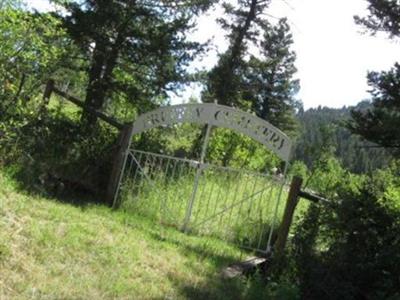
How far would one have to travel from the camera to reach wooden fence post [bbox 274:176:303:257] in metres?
8.88

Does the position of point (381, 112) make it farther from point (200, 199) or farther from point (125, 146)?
point (125, 146)

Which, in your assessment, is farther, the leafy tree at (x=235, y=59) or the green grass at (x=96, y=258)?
the leafy tree at (x=235, y=59)

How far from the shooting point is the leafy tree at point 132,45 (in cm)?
1221

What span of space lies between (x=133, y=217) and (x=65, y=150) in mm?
2216

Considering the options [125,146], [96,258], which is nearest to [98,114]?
[125,146]

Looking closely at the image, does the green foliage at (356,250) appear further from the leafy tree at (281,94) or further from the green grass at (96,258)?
the leafy tree at (281,94)

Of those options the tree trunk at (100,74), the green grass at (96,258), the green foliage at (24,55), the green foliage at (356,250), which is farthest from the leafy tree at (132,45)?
the green foliage at (356,250)

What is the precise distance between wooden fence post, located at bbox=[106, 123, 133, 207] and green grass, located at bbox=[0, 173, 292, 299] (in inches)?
Answer: 52.9

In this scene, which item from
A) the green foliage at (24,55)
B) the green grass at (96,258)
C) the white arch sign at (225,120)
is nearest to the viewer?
the green grass at (96,258)

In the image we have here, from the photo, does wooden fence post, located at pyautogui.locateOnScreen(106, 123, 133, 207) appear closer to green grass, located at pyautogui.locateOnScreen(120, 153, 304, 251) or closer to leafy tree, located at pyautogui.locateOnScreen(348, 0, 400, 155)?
green grass, located at pyautogui.locateOnScreen(120, 153, 304, 251)

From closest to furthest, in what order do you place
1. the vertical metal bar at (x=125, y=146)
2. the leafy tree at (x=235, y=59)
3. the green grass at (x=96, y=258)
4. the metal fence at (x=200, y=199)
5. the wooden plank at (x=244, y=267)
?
the green grass at (x=96, y=258) < the wooden plank at (x=244, y=267) < the metal fence at (x=200, y=199) < the vertical metal bar at (x=125, y=146) < the leafy tree at (x=235, y=59)

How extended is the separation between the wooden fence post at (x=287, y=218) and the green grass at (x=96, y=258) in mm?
645

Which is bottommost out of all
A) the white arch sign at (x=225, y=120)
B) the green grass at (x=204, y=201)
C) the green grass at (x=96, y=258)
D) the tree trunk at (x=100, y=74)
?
the green grass at (x=96, y=258)

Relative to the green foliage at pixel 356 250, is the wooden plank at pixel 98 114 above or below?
above
